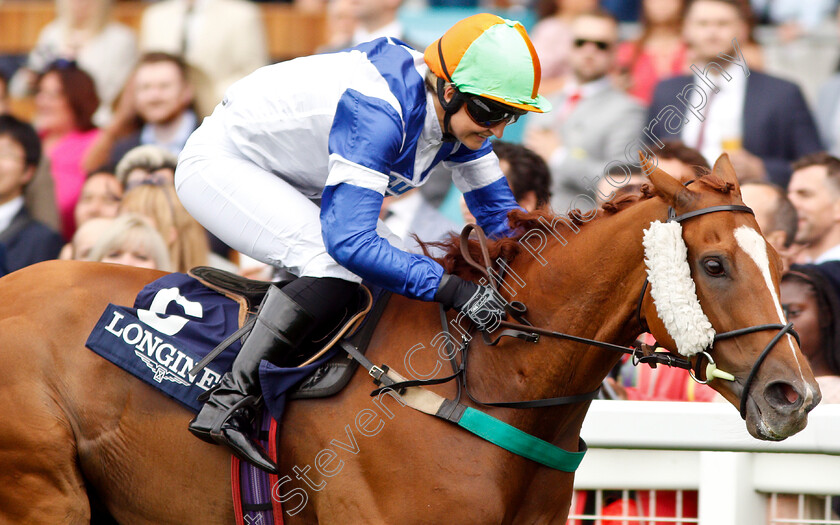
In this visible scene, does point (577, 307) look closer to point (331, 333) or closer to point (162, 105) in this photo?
point (331, 333)

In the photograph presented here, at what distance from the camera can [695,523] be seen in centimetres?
370

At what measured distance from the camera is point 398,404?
310 centimetres

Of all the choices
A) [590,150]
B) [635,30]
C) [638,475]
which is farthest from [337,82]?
[635,30]

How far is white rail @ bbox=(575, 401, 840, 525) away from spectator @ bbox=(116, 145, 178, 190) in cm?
318

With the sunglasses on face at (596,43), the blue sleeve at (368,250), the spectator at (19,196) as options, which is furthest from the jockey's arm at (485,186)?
the spectator at (19,196)

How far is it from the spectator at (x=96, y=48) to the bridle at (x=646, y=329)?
225 inches

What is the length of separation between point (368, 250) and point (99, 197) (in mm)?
3644

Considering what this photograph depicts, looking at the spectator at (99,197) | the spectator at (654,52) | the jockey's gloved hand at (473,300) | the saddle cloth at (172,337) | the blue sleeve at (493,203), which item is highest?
the spectator at (654,52)

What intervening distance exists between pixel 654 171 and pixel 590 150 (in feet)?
11.3

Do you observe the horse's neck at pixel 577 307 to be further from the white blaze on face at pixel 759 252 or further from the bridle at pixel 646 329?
the white blaze on face at pixel 759 252

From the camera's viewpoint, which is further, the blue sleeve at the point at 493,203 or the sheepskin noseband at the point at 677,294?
the blue sleeve at the point at 493,203

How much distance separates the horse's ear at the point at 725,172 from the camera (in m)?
2.88

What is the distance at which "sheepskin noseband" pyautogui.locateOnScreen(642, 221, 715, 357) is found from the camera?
272cm

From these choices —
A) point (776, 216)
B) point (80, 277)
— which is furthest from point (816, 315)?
point (80, 277)
